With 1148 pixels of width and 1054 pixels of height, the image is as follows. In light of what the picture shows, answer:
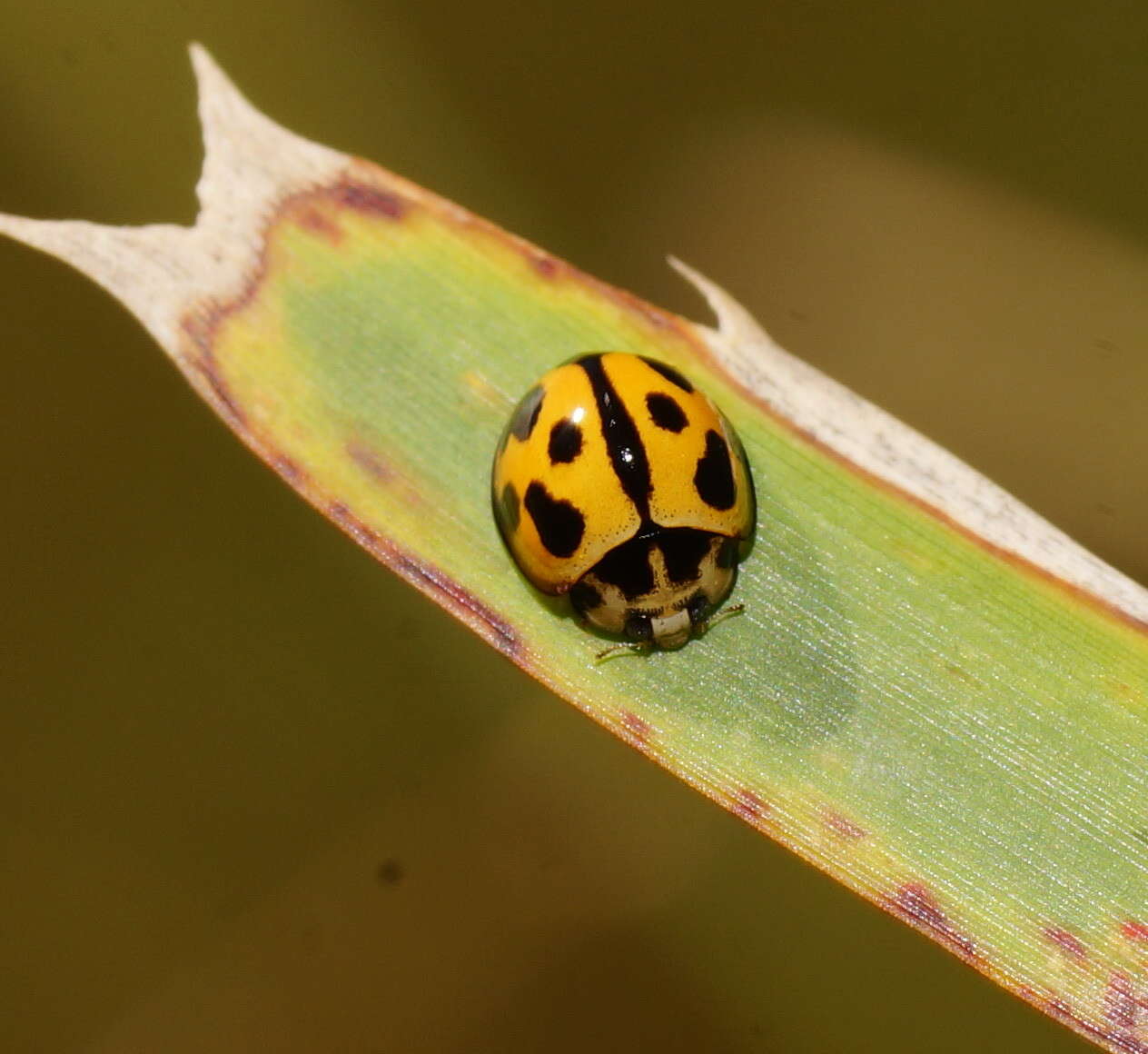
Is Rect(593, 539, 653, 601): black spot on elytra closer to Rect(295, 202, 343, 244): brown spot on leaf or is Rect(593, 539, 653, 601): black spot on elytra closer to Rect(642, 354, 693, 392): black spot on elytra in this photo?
Rect(642, 354, 693, 392): black spot on elytra

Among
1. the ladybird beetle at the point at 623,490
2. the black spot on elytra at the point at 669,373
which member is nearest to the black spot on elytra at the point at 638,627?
the ladybird beetle at the point at 623,490

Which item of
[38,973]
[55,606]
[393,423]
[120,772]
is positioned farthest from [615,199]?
[38,973]

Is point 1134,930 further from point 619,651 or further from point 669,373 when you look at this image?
point 669,373

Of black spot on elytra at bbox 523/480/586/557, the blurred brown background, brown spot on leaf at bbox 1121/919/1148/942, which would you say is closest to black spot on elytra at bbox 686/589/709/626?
black spot on elytra at bbox 523/480/586/557

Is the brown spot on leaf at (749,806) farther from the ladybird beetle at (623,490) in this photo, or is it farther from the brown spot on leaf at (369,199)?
the brown spot on leaf at (369,199)

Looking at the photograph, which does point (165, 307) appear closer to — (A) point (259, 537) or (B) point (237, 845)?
(A) point (259, 537)
